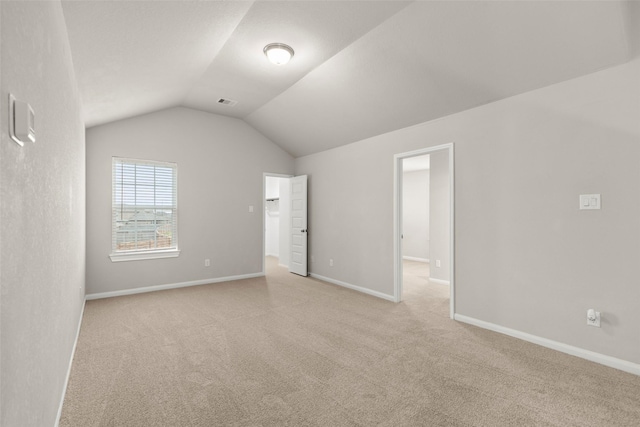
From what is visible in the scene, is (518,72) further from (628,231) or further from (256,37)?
(256,37)

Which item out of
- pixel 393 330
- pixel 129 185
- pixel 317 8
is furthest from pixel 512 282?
pixel 129 185

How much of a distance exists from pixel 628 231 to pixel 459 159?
5.38 feet

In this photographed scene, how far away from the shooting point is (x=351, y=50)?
3287mm

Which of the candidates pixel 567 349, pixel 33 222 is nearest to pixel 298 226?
pixel 567 349

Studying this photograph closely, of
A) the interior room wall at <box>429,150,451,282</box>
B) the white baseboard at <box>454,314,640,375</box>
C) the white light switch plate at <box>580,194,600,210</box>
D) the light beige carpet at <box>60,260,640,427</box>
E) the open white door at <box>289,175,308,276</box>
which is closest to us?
the light beige carpet at <box>60,260,640,427</box>

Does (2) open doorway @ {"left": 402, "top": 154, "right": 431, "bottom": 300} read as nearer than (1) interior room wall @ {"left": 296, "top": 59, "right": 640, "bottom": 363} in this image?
No

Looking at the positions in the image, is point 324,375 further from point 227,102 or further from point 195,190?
point 227,102

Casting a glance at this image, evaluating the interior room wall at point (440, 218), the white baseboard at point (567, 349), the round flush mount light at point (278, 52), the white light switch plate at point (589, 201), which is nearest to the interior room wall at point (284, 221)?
the interior room wall at point (440, 218)

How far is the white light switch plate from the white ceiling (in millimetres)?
1084

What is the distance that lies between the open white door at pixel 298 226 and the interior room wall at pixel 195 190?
0.52 meters

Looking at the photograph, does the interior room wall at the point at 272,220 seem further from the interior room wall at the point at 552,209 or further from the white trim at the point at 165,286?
the interior room wall at the point at 552,209

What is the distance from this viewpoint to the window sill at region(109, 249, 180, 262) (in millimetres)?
4723

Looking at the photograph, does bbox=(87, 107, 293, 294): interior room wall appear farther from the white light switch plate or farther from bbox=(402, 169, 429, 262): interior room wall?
the white light switch plate

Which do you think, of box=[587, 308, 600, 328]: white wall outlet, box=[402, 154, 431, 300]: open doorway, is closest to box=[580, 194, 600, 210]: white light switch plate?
box=[587, 308, 600, 328]: white wall outlet
